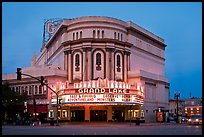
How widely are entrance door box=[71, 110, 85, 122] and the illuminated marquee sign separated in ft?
23.2

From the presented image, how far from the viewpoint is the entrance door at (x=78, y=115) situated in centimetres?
7319

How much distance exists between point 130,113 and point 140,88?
6.87 m

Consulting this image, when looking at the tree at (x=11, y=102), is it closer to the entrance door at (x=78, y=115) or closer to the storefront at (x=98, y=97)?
the storefront at (x=98, y=97)

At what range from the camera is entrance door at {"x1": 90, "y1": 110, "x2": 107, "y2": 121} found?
7294 centimetres

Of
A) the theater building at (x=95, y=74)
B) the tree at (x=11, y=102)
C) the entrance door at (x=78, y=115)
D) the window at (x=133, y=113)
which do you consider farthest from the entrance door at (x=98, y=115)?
the tree at (x=11, y=102)

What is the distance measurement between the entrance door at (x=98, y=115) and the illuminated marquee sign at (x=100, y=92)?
7.42 metres

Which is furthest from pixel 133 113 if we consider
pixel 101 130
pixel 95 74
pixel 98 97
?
pixel 101 130

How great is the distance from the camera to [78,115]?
73562 millimetres

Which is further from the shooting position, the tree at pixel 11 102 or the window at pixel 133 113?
the window at pixel 133 113

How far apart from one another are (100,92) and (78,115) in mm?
10053

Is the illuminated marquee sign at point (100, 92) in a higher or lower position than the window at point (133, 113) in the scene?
higher

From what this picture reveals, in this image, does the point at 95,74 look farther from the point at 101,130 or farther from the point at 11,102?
the point at 101,130

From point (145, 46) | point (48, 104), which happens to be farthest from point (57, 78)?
point (145, 46)

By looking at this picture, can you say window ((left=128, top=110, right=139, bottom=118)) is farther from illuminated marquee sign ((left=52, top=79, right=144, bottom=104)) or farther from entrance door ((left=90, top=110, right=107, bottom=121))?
illuminated marquee sign ((left=52, top=79, right=144, bottom=104))
